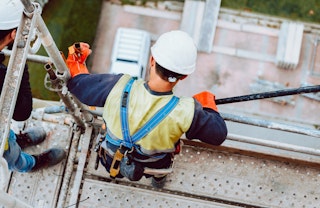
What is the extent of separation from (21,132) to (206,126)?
2.49 metres

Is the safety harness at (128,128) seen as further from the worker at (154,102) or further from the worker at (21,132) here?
the worker at (21,132)

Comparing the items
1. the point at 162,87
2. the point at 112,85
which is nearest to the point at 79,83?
the point at 112,85

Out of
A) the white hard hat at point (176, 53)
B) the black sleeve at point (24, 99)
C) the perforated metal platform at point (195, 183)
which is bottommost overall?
the perforated metal platform at point (195, 183)

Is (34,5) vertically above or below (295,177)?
above

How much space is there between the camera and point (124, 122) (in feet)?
13.0

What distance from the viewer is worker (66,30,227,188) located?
3.84m

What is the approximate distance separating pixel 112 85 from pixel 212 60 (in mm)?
10810

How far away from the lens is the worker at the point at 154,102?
151 inches

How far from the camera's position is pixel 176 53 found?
150 inches

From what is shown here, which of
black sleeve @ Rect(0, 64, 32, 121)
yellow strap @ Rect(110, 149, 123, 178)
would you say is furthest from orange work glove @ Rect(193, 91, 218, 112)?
black sleeve @ Rect(0, 64, 32, 121)

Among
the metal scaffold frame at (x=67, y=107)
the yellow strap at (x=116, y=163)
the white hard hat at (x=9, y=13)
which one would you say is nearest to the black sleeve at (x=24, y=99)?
the metal scaffold frame at (x=67, y=107)

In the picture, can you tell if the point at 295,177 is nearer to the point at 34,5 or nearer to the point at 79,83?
the point at 79,83

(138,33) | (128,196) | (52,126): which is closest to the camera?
(128,196)

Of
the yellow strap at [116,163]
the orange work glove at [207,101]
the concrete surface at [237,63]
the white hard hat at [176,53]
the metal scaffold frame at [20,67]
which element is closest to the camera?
the metal scaffold frame at [20,67]
